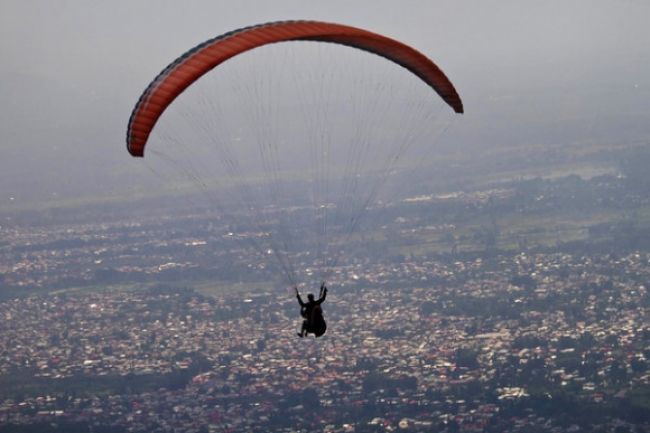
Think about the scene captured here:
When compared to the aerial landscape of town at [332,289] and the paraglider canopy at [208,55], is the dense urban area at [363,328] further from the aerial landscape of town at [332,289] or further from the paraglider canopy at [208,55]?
the paraglider canopy at [208,55]

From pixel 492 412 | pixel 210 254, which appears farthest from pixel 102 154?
pixel 492 412

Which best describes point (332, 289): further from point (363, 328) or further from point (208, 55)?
point (208, 55)

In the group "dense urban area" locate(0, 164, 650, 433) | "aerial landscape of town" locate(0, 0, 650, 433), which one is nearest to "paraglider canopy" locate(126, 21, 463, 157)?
"aerial landscape of town" locate(0, 0, 650, 433)

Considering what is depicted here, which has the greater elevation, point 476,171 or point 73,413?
point 476,171

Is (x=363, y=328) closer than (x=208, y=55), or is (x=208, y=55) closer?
(x=208, y=55)

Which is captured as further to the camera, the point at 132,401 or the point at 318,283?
the point at 318,283

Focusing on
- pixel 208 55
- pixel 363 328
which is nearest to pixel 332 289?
pixel 363 328

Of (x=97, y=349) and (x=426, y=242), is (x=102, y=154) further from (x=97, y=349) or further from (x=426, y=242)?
(x=97, y=349)

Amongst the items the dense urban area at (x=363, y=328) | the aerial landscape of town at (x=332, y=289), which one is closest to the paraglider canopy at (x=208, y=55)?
the aerial landscape of town at (x=332, y=289)

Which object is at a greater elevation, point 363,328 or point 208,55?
point 208,55
